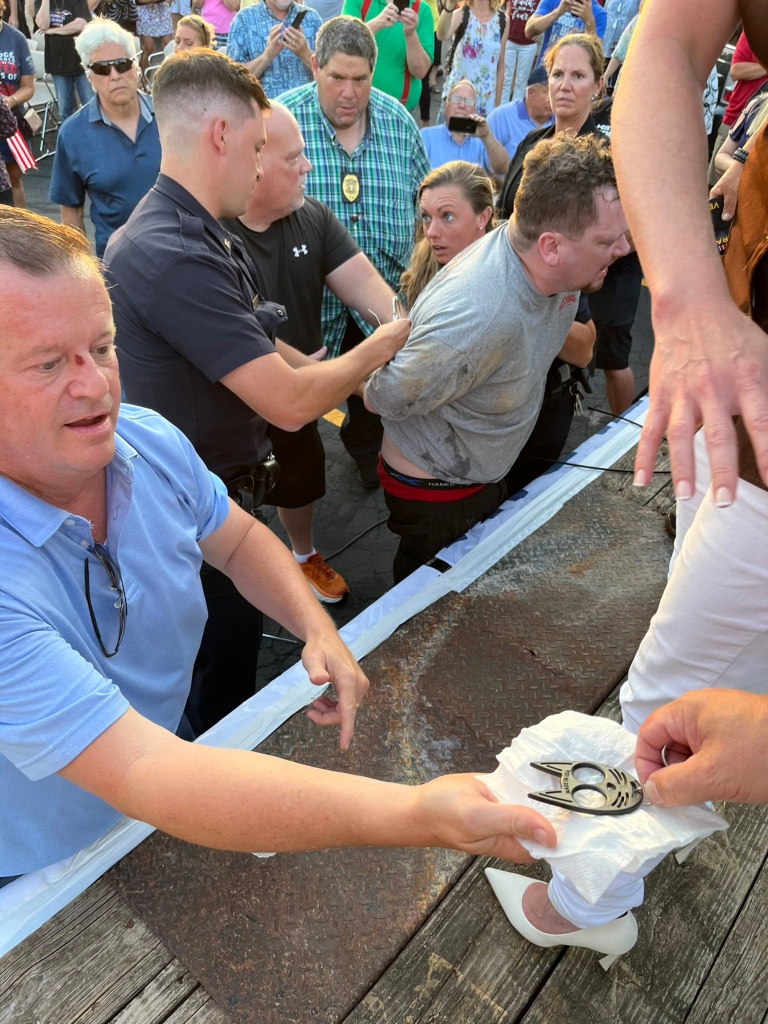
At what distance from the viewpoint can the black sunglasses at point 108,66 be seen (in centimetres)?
466

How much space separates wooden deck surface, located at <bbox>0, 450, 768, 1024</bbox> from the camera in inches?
64.5

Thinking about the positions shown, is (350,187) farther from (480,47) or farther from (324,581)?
A: (480,47)

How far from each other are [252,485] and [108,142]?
314 centimetres

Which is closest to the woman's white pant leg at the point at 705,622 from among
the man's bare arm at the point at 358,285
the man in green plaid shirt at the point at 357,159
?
the man's bare arm at the point at 358,285

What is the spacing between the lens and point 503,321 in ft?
8.23

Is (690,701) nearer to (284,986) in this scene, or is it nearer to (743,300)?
(743,300)

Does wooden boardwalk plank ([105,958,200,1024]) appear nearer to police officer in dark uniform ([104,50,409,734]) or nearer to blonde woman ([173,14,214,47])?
police officer in dark uniform ([104,50,409,734])

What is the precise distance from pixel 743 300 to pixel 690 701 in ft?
2.38

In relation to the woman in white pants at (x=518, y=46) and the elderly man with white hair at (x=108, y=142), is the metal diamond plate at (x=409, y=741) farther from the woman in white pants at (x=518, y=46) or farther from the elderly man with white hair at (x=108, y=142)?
the woman in white pants at (x=518, y=46)

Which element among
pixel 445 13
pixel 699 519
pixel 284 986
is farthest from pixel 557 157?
pixel 445 13

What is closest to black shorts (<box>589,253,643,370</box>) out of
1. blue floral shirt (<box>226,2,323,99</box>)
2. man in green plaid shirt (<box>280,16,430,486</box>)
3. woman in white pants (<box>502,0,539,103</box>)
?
man in green plaid shirt (<box>280,16,430,486</box>)

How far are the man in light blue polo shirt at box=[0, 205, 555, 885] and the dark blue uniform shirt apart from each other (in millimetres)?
633

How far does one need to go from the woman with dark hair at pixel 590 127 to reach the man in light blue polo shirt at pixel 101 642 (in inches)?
131

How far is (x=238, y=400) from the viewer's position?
2.54m
